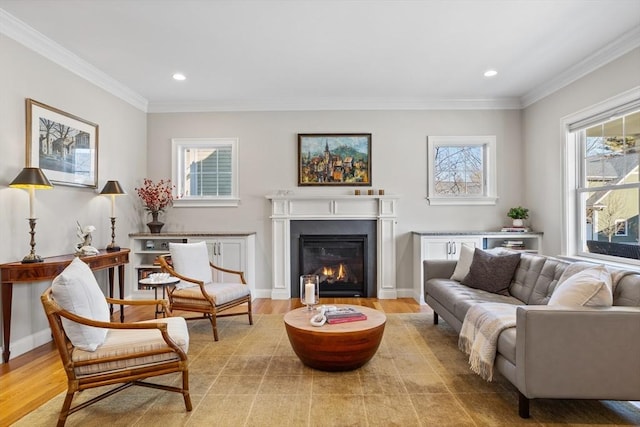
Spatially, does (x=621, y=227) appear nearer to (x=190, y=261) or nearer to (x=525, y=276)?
(x=525, y=276)

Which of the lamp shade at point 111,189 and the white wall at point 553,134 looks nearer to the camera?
the white wall at point 553,134

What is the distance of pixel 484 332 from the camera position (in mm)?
2572

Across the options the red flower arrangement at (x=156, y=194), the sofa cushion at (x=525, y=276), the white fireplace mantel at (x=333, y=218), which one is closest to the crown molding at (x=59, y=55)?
the red flower arrangement at (x=156, y=194)

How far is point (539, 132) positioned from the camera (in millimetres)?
5141

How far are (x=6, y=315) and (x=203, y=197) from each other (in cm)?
292

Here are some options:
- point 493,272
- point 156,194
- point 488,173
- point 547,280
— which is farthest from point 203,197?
point 547,280

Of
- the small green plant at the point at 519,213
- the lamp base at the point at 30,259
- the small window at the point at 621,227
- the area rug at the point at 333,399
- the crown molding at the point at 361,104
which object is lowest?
the area rug at the point at 333,399

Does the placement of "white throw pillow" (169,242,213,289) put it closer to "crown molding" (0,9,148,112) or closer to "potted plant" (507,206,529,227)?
"crown molding" (0,9,148,112)

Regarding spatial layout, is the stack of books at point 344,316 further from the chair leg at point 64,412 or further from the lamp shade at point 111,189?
the lamp shade at point 111,189

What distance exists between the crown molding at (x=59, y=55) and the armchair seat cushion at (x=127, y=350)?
283 cm

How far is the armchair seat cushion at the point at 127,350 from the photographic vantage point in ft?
7.09

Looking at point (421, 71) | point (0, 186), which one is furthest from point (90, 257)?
point (421, 71)

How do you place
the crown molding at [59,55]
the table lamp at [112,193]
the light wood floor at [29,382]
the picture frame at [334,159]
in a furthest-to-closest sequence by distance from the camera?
the picture frame at [334,159] → the table lamp at [112,193] → the crown molding at [59,55] → the light wood floor at [29,382]

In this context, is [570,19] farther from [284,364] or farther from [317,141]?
[284,364]
